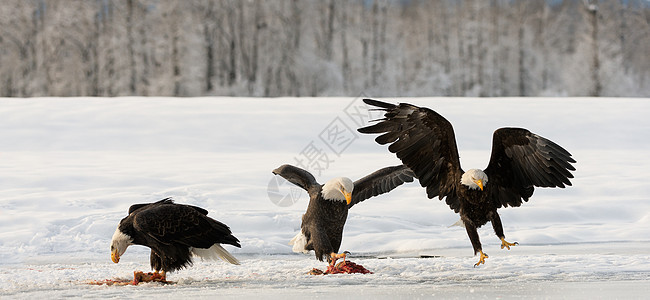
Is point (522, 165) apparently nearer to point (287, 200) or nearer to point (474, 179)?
point (474, 179)

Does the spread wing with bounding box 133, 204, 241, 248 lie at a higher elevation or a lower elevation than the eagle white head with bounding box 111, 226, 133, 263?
higher

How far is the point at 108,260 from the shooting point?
6.24 metres

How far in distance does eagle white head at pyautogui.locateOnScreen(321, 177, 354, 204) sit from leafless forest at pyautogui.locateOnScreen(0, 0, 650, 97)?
23010 millimetres

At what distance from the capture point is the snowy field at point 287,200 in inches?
200

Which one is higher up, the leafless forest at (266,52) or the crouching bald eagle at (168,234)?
the leafless forest at (266,52)

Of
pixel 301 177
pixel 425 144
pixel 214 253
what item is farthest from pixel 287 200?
pixel 425 144

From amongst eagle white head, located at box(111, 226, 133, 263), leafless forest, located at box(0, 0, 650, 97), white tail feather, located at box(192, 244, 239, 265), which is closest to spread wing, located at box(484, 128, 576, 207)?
white tail feather, located at box(192, 244, 239, 265)

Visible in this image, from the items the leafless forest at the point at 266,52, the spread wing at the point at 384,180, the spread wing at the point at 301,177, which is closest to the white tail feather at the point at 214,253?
the spread wing at the point at 301,177

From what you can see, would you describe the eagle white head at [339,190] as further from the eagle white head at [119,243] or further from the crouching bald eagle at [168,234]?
the eagle white head at [119,243]

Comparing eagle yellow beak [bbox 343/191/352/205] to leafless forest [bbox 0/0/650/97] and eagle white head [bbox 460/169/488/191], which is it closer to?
eagle white head [bbox 460/169/488/191]

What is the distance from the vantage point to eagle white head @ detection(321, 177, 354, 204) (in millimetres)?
5238

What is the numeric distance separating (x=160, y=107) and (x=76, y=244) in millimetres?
8563

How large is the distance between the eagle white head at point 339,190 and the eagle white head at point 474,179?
0.79 meters

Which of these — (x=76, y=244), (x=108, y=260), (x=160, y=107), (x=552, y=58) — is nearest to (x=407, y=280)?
(x=108, y=260)
